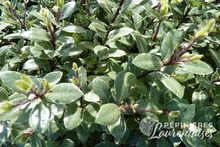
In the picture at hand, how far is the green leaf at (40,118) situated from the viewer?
1.08m

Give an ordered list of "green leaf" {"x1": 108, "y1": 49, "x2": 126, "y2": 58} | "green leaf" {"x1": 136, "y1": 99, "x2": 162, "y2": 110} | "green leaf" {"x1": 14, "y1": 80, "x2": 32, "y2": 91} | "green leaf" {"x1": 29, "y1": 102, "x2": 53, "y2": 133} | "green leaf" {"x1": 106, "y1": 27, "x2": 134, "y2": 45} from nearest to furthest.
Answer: "green leaf" {"x1": 14, "y1": 80, "x2": 32, "y2": 91}
"green leaf" {"x1": 29, "y1": 102, "x2": 53, "y2": 133}
"green leaf" {"x1": 136, "y1": 99, "x2": 162, "y2": 110}
"green leaf" {"x1": 106, "y1": 27, "x2": 134, "y2": 45}
"green leaf" {"x1": 108, "y1": 49, "x2": 126, "y2": 58}

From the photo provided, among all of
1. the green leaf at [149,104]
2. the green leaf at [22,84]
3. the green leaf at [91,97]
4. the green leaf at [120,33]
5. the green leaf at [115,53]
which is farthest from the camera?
the green leaf at [115,53]

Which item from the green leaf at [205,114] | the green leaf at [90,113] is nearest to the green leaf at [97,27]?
the green leaf at [90,113]

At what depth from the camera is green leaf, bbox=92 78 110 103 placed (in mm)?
1272

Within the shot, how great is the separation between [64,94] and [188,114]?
A: 2.70ft

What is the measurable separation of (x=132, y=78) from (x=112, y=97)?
216 millimetres

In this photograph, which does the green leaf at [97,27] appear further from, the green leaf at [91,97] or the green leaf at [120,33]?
the green leaf at [91,97]

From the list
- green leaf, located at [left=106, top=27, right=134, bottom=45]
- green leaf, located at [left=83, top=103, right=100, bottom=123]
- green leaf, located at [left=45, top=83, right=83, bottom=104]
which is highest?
green leaf, located at [left=106, top=27, right=134, bottom=45]

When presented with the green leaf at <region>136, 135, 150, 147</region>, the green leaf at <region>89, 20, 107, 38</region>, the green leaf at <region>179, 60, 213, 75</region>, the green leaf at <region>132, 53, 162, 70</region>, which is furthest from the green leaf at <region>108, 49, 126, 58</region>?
the green leaf at <region>136, 135, 150, 147</region>

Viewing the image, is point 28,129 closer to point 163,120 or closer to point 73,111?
point 73,111

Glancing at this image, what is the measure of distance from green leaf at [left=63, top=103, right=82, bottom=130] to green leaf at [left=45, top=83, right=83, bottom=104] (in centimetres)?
18

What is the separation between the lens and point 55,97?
3.55 feet

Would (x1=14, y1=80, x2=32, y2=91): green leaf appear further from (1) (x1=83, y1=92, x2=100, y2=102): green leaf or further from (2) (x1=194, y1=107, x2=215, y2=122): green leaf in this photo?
(2) (x1=194, y1=107, x2=215, y2=122): green leaf

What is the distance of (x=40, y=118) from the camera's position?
1093mm
